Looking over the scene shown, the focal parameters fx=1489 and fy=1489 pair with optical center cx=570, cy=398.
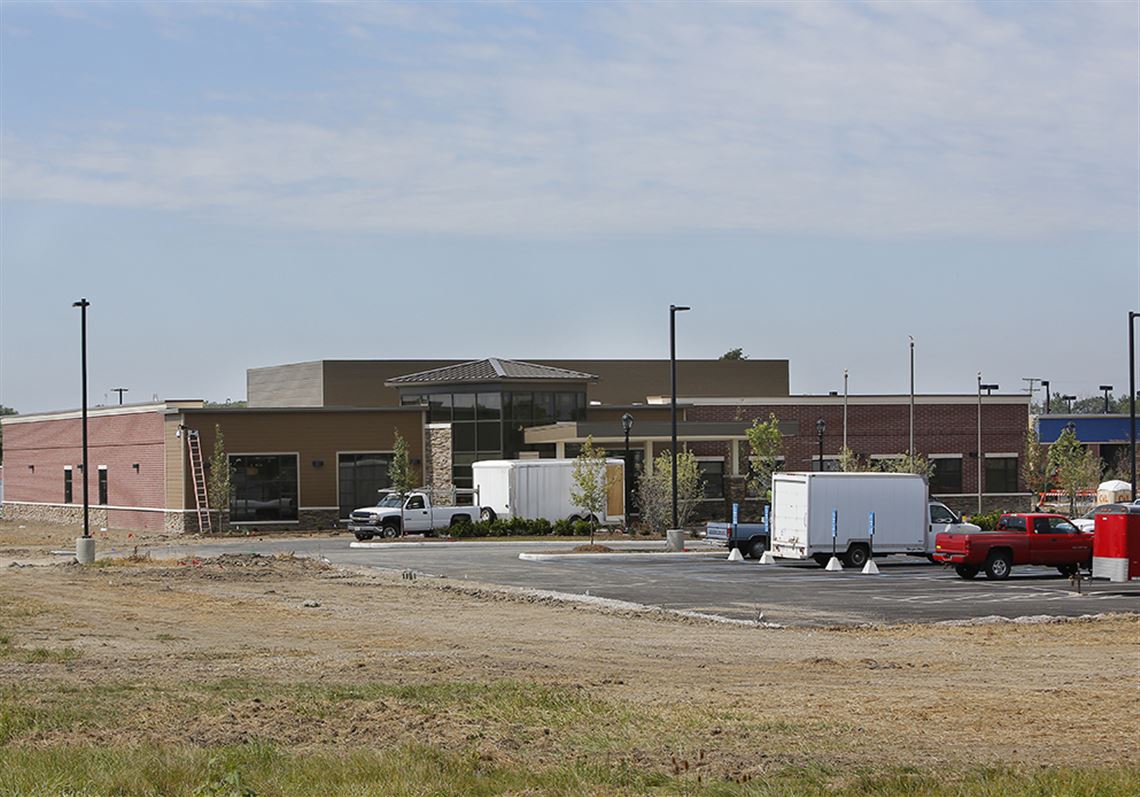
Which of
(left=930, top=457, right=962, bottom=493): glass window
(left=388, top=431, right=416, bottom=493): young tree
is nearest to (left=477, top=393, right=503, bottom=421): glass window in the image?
(left=388, top=431, right=416, bottom=493): young tree

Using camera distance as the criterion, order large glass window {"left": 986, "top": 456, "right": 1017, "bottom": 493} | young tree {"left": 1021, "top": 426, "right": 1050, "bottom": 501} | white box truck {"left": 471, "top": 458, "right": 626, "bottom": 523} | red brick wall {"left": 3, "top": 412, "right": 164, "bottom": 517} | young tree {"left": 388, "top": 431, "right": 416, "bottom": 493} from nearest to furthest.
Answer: white box truck {"left": 471, "top": 458, "right": 626, "bottom": 523}
young tree {"left": 388, "top": 431, "right": 416, "bottom": 493}
young tree {"left": 1021, "top": 426, "right": 1050, "bottom": 501}
red brick wall {"left": 3, "top": 412, "right": 164, "bottom": 517}
large glass window {"left": 986, "top": 456, "right": 1017, "bottom": 493}

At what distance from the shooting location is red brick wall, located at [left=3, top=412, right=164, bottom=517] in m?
66.3

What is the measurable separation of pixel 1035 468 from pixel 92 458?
147 ft

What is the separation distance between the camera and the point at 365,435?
2608 inches

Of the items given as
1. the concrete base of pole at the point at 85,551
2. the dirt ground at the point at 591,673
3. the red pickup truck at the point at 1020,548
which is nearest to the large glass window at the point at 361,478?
the concrete base of pole at the point at 85,551

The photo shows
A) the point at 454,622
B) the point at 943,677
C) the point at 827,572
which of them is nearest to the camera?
the point at 943,677

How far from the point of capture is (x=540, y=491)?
2247 inches

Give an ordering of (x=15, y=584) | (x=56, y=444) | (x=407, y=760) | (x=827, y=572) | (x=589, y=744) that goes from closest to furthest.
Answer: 1. (x=407, y=760)
2. (x=589, y=744)
3. (x=15, y=584)
4. (x=827, y=572)
5. (x=56, y=444)

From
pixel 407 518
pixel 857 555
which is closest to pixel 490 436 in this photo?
pixel 407 518

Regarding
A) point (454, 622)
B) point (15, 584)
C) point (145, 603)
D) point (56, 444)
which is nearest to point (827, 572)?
point (454, 622)

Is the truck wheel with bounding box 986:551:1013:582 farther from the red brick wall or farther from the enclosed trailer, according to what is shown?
the red brick wall

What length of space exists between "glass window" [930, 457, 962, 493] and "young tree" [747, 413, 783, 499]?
9.72 m

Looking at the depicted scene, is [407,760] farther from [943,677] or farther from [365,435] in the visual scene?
[365,435]

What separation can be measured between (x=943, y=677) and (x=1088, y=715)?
3.50 m
